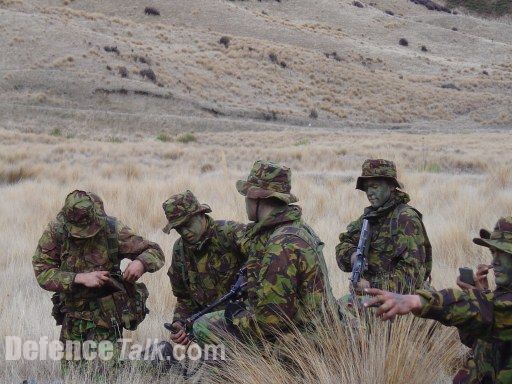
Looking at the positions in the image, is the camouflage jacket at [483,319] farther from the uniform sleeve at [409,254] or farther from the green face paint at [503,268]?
the uniform sleeve at [409,254]

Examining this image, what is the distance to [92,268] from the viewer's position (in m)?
4.24

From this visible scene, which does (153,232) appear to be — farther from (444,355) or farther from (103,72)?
(103,72)

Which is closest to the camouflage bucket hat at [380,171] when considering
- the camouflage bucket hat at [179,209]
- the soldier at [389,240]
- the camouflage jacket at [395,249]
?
the soldier at [389,240]

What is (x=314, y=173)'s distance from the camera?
14984 mm

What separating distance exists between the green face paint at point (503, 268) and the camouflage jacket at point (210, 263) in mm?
1844

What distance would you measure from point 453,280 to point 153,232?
14.0 ft

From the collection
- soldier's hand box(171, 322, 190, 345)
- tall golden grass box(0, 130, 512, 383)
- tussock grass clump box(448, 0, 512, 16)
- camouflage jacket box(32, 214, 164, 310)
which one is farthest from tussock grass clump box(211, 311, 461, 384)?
tussock grass clump box(448, 0, 512, 16)

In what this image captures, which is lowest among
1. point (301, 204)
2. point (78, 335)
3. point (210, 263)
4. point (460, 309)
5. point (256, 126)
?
point (256, 126)

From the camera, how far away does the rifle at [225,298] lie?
3.91 meters

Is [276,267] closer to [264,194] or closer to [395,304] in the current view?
[264,194]

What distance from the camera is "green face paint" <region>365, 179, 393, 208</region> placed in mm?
4781

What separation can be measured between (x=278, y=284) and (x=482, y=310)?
3.47 feet

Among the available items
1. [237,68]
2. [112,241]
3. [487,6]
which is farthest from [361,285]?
[487,6]

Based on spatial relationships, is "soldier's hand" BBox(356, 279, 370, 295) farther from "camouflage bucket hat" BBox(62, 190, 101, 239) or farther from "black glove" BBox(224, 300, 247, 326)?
"camouflage bucket hat" BBox(62, 190, 101, 239)
